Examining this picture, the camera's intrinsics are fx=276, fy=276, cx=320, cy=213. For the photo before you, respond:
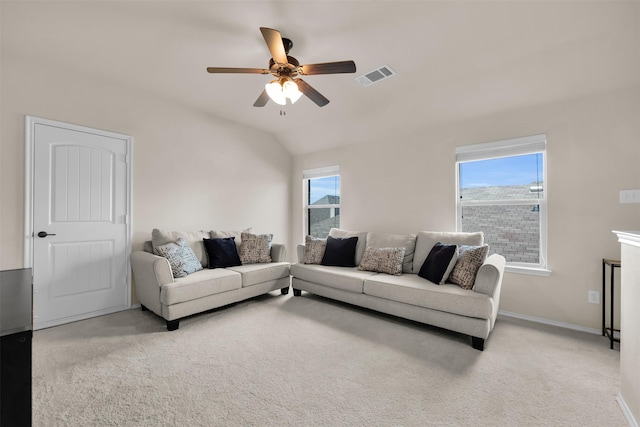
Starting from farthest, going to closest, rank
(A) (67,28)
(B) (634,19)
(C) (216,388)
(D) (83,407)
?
(A) (67,28), (B) (634,19), (C) (216,388), (D) (83,407)

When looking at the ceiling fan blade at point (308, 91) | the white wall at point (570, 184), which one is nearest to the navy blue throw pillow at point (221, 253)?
the ceiling fan blade at point (308, 91)

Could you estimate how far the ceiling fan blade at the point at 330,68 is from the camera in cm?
212

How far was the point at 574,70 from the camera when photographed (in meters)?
2.58

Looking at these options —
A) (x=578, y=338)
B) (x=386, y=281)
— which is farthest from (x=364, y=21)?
(x=578, y=338)

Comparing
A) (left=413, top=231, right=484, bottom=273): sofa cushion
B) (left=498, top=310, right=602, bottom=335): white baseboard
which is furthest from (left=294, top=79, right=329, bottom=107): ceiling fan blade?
(left=498, top=310, right=602, bottom=335): white baseboard

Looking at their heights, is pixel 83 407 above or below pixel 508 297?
below

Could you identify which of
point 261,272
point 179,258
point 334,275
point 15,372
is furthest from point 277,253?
point 15,372

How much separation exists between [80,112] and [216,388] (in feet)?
10.7

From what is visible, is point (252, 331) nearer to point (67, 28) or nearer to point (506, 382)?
point (506, 382)

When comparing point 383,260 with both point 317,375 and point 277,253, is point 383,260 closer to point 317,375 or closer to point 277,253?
point 277,253

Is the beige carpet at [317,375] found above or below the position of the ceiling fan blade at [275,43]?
below

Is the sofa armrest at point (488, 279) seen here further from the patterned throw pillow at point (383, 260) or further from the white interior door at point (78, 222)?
the white interior door at point (78, 222)

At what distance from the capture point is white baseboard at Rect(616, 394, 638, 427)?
1.49 metres

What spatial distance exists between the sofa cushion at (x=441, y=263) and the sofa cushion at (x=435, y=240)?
275 mm
